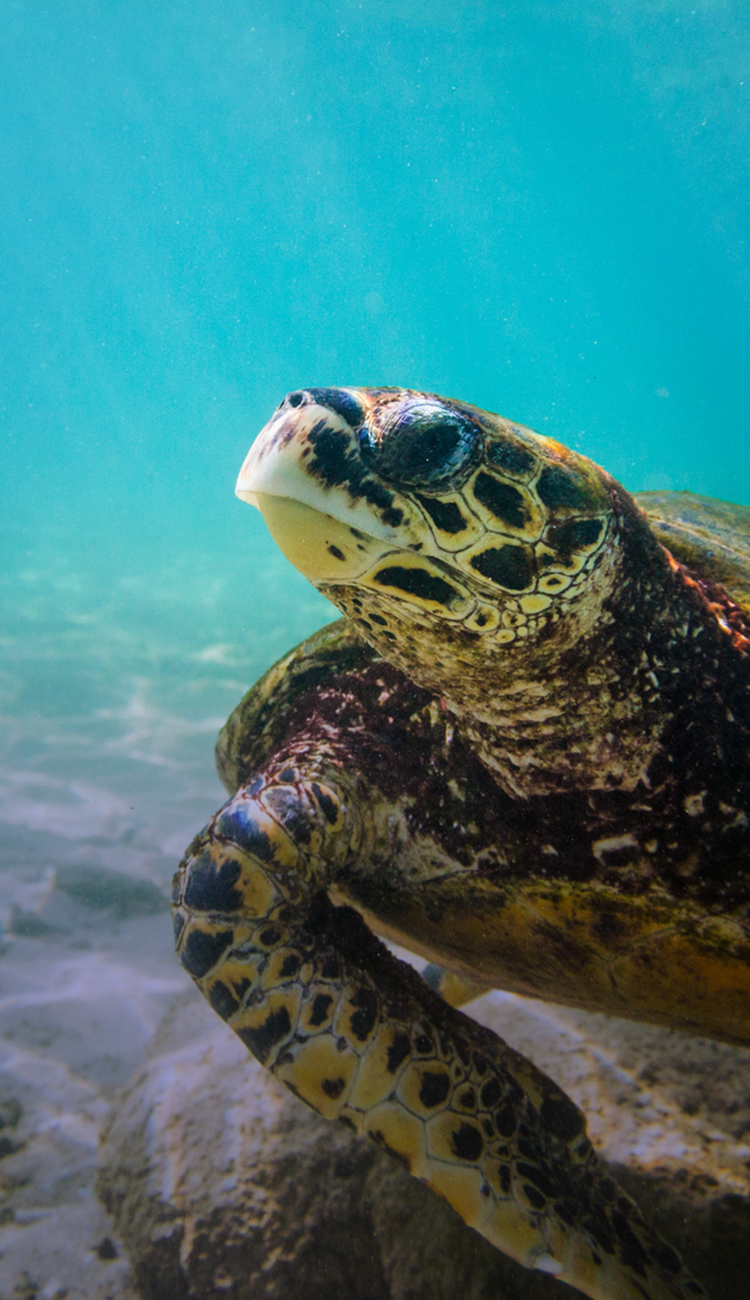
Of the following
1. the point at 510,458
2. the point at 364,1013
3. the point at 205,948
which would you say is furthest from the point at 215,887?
the point at 510,458

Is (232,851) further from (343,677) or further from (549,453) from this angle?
(549,453)

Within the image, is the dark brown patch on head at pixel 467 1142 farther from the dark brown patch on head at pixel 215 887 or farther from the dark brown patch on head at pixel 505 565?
the dark brown patch on head at pixel 505 565

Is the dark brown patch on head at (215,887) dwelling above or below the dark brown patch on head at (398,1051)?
above

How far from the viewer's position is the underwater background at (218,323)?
3928 millimetres

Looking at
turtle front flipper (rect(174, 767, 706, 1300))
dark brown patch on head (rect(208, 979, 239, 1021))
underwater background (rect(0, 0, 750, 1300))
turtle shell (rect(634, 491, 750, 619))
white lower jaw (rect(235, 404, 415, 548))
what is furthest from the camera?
underwater background (rect(0, 0, 750, 1300))

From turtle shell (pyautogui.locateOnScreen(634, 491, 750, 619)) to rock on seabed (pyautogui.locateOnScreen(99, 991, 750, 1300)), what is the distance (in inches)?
65.1

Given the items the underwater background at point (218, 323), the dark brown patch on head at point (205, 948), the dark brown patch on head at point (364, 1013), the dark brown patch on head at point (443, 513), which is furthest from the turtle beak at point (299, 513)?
the underwater background at point (218, 323)

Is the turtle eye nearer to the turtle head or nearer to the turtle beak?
the turtle head

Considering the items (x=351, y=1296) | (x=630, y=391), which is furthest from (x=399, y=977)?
(x=630, y=391)

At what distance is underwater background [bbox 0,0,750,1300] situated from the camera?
3.93m

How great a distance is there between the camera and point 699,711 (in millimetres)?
1294

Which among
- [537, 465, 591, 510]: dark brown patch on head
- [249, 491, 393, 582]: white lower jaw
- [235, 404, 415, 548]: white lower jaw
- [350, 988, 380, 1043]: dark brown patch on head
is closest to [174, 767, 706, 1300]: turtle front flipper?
[350, 988, 380, 1043]: dark brown patch on head

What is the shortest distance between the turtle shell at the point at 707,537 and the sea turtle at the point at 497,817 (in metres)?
0.02

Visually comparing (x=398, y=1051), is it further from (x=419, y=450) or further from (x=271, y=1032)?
(x=419, y=450)
